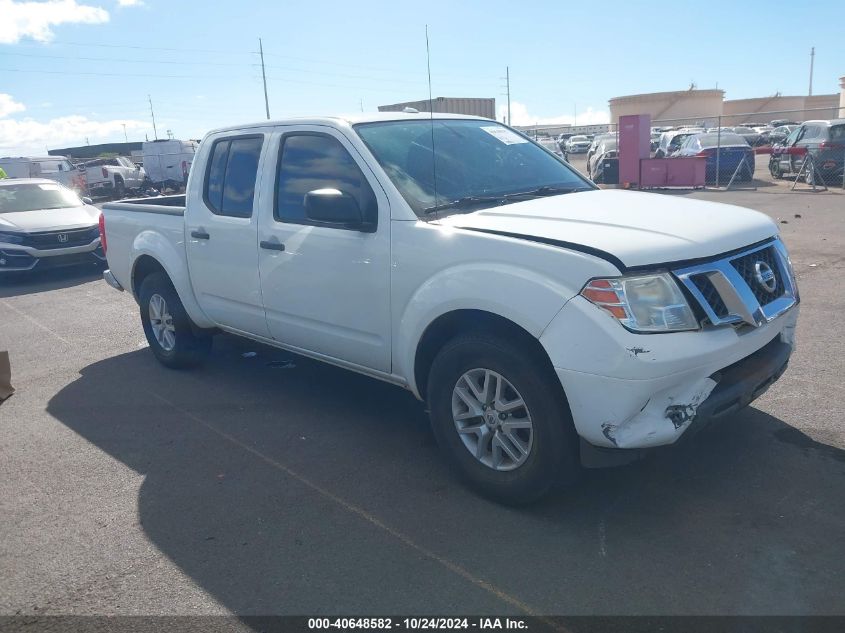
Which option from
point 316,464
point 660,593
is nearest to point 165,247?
point 316,464

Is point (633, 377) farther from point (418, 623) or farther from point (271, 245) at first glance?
point (271, 245)

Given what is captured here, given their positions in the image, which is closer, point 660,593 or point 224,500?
point 660,593

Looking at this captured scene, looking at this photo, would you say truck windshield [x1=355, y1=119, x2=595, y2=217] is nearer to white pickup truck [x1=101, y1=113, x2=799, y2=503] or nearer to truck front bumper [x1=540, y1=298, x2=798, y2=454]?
white pickup truck [x1=101, y1=113, x2=799, y2=503]

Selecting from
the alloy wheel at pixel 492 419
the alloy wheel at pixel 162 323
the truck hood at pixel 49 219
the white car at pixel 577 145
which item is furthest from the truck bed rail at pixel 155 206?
the white car at pixel 577 145

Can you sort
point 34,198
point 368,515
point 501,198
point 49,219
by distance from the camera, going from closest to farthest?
point 368,515, point 501,198, point 49,219, point 34,198

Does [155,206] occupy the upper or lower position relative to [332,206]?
lower

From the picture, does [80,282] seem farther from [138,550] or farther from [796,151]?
[796,151]

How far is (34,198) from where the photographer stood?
1294 cm

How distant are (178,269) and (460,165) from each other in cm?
266

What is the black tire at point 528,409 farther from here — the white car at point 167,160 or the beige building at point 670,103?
the beige building at point 670,103

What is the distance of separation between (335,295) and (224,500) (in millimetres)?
1337

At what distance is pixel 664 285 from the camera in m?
3.35

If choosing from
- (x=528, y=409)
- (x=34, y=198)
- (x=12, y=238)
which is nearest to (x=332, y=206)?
(x=528, y=409)

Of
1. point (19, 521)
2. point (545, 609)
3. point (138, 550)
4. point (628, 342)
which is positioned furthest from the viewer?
point (19, 521)
